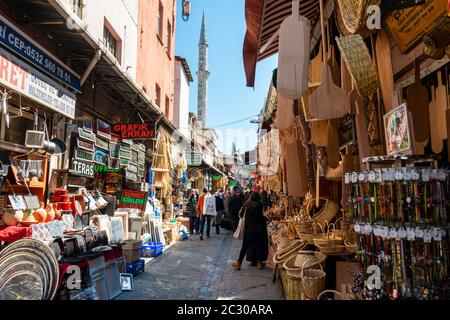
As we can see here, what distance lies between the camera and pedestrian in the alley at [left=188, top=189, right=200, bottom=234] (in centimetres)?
1297

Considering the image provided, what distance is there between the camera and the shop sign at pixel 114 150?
8.13 meters

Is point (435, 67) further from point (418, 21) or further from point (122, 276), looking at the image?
point (122, 276)

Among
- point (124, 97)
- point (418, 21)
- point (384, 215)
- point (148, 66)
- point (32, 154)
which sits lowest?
point (384, 215)

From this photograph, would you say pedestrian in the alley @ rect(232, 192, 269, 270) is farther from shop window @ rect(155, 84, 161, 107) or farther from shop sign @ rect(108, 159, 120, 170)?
shop window @ rect(155, 84, 161, 107)

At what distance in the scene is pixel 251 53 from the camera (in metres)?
4.39

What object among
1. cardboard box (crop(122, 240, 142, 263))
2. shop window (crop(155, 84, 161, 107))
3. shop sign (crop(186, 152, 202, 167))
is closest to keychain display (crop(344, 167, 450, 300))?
cardboard box (crop(122, 240, 142, 263))

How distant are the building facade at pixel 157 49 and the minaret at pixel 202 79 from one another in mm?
30126

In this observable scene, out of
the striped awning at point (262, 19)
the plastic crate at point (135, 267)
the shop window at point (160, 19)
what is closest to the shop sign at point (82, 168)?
the plastic crate at point (135, 267)

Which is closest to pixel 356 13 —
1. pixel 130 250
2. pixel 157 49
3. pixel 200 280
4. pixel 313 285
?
pixel 313 285

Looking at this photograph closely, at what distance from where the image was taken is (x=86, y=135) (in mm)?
6941

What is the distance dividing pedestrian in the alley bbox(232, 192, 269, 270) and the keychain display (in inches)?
203

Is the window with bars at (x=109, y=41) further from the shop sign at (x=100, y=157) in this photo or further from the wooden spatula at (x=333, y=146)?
the wooden spatula at (x=333, y=146)
